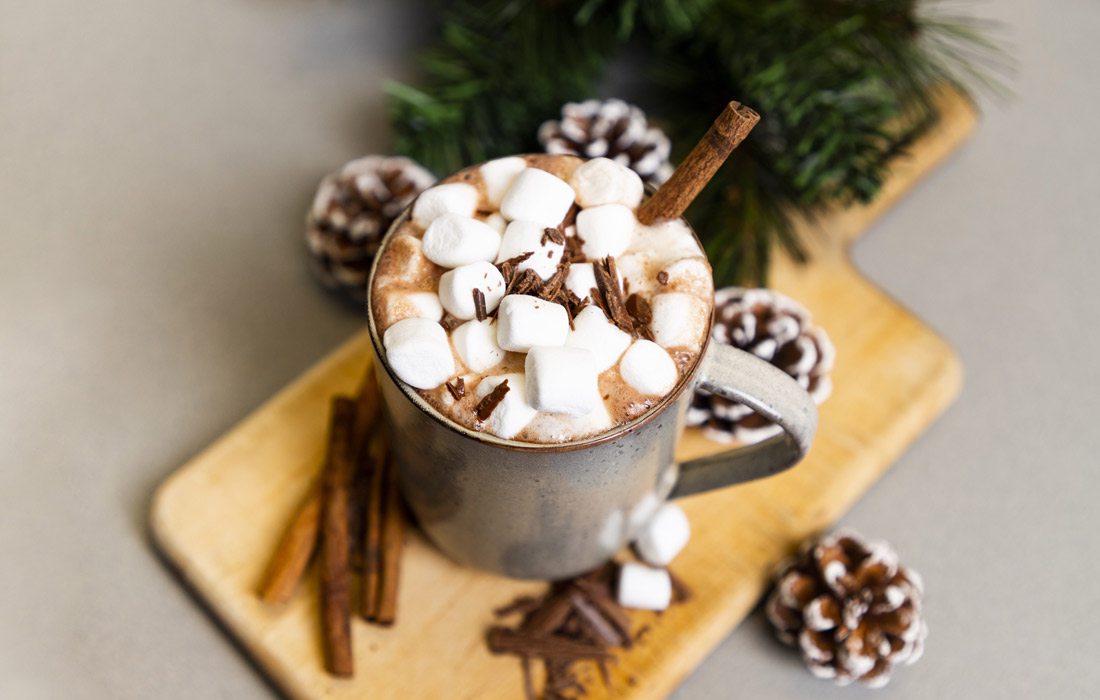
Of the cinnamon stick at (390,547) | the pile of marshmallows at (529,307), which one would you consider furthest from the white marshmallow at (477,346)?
the cinnamon stick at (390,547)

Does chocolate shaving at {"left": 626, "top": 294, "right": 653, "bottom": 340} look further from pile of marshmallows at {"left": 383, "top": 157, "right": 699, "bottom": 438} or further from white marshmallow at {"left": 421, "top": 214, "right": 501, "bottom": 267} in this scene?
white marshmallow at {"left": 421, "top": 214, "right": 501, "bottom": 267}

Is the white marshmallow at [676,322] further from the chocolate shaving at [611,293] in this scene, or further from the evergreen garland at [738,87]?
the evergreen garland at [738,87]

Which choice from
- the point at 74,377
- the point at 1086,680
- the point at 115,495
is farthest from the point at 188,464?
the point at 1086,680

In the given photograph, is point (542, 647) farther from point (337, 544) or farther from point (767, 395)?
point (767, 395)

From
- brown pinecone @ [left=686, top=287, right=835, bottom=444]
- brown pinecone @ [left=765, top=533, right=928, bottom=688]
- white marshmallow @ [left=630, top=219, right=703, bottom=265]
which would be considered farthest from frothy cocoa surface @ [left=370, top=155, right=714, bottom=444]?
brown pinecone @ [left=765, top=533, right=928, bottom=688]

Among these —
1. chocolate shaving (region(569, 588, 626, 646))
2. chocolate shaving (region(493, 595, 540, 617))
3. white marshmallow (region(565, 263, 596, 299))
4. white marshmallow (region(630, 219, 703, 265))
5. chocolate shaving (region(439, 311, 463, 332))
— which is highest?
white marshmallow (region(630, 219, 703, 265))

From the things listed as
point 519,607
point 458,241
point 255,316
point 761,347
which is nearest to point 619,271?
point 458,241
